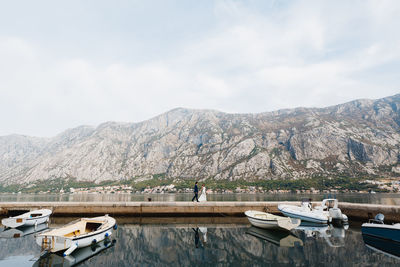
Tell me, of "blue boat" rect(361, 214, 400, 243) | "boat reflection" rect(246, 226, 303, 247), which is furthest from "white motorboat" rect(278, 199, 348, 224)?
"blue boat" rect(361, 214, 400, 243)

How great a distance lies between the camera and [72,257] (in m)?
13.3

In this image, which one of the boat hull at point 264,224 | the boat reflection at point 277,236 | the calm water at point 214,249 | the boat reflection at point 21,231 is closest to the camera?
the calm water at point 214,249

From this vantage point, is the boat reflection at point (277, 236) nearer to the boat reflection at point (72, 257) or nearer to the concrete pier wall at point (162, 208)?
the concrete pier wall at point (162, 208)

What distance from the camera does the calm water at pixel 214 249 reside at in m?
12.2

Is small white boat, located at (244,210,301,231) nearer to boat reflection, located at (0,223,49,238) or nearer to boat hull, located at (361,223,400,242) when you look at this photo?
boat hull, located at (361,223,400,242)

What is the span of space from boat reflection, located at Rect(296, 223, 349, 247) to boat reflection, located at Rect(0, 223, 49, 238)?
2472cm

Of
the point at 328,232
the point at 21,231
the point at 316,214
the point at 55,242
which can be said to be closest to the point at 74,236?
the point at 55,242

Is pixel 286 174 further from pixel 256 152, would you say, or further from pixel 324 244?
pixel 324 244

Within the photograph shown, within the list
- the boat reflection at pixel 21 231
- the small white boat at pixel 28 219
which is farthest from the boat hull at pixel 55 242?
the small white boat at pixel 28 219

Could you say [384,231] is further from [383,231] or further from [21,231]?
[21,231]

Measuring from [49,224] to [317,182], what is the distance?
14233 cm

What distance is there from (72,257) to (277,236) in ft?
49.7

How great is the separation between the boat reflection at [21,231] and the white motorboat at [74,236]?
705 cm

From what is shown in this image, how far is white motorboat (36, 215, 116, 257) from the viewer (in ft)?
42.9
